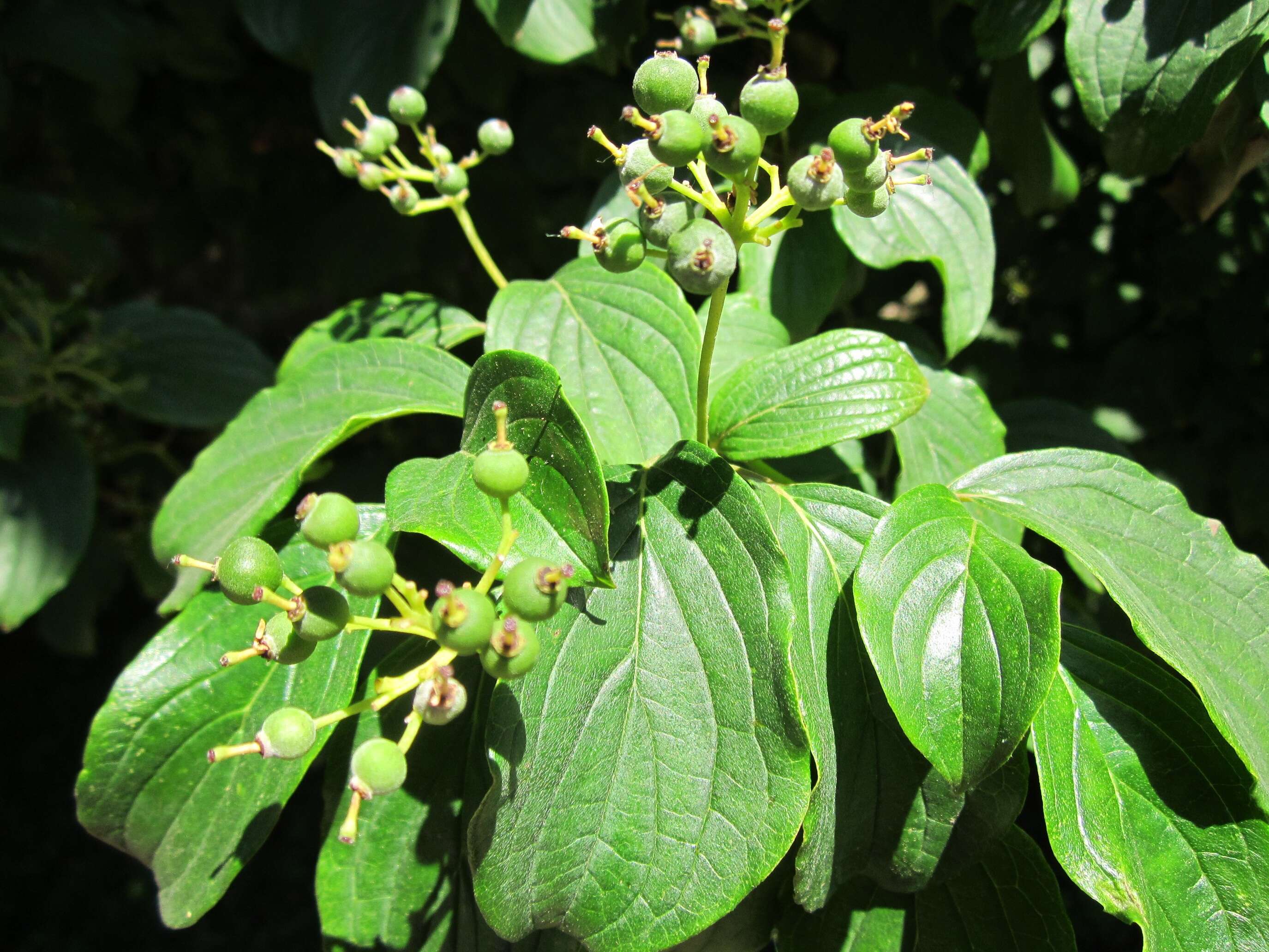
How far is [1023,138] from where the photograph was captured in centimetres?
173

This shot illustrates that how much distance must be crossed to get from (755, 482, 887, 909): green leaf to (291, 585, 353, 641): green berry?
46 cm

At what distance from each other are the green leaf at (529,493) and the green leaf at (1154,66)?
3.23ft

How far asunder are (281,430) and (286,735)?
0.63 m

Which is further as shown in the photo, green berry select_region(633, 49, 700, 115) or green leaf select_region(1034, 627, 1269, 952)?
green leaf select_region(1034, 627, 1269, 952)

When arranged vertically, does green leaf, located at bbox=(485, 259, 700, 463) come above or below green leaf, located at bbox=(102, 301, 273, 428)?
above

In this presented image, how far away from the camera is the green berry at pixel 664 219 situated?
34.8 inches

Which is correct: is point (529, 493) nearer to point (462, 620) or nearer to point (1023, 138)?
point (462, 620)

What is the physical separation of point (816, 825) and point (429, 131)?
111cm

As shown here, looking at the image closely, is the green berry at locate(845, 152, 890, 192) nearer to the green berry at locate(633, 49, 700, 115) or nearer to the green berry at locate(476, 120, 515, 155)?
the green berry at locate(633, 49, 700, 115)

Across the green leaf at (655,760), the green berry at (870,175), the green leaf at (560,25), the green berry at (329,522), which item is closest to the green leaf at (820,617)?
the green leaf at (655,760)

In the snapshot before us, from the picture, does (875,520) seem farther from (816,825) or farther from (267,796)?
(267,796)

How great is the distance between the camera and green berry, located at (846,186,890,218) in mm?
911

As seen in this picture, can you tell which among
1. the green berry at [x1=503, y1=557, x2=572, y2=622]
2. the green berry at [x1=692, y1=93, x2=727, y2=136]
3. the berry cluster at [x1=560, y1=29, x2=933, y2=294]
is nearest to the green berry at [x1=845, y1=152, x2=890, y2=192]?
the berry cluster at [x1=560, y1=29, x2=933, y2=294]

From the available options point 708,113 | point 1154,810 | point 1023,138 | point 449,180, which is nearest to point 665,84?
point 708,113
